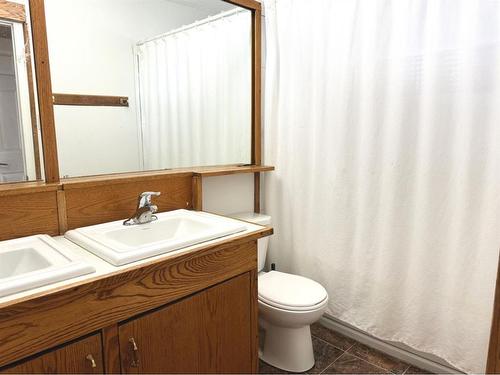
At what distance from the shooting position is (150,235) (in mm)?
1480

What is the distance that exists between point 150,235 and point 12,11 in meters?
1.00

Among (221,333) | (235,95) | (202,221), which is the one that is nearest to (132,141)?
(202,221)

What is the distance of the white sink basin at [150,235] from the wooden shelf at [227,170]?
0.71 feet

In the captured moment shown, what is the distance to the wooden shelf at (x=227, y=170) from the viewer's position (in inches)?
69.1

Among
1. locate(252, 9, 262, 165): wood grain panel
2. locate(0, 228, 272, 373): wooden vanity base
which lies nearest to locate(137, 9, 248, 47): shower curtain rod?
locate(252, 9, 262, 165): wood grain panel

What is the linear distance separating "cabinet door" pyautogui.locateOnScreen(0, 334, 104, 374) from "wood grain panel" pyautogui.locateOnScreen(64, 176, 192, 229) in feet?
1.82

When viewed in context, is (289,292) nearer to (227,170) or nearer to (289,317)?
(289,317)

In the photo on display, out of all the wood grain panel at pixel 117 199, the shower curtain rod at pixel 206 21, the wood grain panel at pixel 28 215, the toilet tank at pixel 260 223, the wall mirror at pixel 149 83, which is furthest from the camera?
the toilet tank at pixel 260 223

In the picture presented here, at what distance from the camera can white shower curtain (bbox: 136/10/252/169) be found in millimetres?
1835

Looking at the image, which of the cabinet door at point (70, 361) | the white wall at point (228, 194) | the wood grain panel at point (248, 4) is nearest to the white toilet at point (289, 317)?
the white wall at point (228, 194)

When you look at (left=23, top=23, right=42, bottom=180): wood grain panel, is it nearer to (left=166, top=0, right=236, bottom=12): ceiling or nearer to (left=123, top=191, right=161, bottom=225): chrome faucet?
(left=123, top=191, right=161, bottom=225): chrome faucet

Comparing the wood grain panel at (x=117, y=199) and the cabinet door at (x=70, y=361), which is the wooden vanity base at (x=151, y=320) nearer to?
the cabinet door at (x=70, y=361)

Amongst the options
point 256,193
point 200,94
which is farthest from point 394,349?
point 200,94

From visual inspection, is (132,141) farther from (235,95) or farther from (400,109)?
(400,109)
